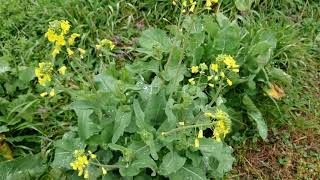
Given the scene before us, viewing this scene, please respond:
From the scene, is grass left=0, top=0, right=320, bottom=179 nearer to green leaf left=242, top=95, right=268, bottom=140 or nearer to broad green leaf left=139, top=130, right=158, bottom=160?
green leaf left=242, top=95, right=268, bottom=140

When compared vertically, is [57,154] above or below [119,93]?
below

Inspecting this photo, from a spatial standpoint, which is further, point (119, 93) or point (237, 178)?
point (237, 178)

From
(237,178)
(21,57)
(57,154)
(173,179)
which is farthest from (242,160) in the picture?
(21,57)

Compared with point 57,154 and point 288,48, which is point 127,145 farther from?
point 288,48

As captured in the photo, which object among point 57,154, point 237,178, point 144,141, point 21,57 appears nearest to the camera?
point 144,141

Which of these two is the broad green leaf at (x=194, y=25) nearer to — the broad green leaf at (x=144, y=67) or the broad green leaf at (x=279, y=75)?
the broad green leaf at (x=144, y=67)

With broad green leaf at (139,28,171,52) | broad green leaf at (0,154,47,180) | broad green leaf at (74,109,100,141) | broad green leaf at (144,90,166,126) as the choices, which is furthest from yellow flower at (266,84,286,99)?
broad green leaf at (0,154,47,180)
